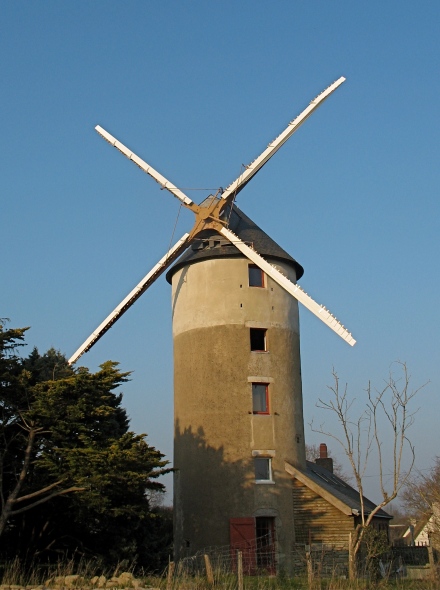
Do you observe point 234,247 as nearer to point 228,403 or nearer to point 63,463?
point 228,403

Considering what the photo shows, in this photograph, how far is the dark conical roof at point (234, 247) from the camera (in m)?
28.8

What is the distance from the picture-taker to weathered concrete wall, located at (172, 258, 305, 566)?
85.5ft

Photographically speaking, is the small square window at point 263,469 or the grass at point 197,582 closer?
the grass at point 197,582

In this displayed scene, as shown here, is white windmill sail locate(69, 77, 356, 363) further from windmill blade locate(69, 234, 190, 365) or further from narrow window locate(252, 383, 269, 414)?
narrow window locate(252, 383, 269, 414)

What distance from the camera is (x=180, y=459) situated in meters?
27.8

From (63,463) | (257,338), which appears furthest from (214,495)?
(63,463)

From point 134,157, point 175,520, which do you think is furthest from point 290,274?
point 175,520

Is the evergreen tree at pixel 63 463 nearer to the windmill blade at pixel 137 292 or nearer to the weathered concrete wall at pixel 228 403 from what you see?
the weathered concrete wall at pixel 228 403

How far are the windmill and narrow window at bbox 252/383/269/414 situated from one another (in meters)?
0.04

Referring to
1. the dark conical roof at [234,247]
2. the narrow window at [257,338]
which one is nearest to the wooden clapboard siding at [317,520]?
the narrow window at [257,338]

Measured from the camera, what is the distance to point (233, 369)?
2727 centimetres

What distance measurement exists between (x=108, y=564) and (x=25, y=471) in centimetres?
494

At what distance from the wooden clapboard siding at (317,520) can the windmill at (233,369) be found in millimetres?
345

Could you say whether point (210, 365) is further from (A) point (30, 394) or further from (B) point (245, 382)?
(A) point (30, 394)
